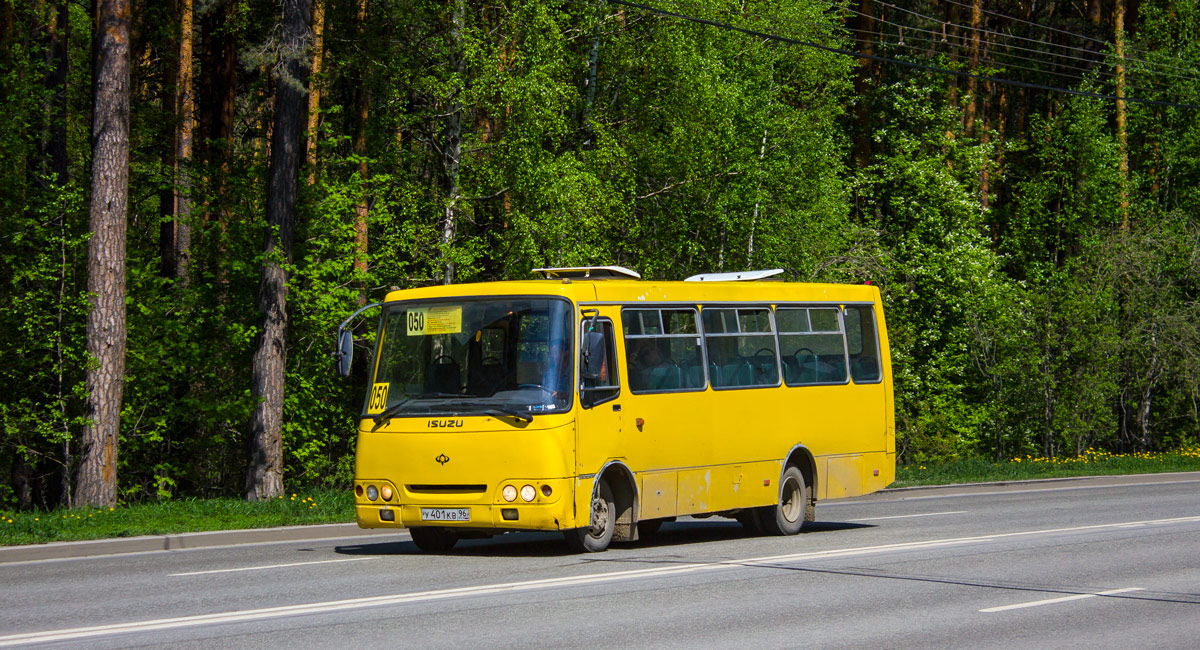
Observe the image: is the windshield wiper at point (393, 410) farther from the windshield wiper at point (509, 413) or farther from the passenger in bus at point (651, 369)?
the passenger in bus at point (651, 369)

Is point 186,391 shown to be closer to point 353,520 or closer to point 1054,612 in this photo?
point 353,520

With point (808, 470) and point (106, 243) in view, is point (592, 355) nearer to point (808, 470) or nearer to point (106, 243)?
point (808, 470)

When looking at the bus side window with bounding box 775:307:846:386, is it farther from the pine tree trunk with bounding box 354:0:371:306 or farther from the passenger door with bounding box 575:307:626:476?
the pine tree trunk with bounding box 354:0:371:306

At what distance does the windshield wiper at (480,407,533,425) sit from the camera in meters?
13.3

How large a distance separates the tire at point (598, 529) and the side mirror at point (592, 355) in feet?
A: 3.90

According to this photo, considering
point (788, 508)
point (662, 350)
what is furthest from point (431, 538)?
point (788, 508)

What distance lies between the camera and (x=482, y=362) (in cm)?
1375

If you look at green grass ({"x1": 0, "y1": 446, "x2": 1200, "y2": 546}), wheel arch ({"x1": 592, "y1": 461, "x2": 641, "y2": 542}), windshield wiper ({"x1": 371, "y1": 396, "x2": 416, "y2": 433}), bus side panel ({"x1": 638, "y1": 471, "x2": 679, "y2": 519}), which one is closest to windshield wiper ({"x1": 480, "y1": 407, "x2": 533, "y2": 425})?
windshield wiper ({"x1": 371, "y1": 396, "x2": 416, "y2": 433})

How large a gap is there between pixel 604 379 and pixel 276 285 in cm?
1232

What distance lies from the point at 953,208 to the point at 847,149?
4.25m

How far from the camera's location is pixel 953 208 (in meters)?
40.9

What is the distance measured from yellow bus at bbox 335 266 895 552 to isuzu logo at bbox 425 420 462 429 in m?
0.01

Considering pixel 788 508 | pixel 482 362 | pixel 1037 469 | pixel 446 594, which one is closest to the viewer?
pixel 446 594

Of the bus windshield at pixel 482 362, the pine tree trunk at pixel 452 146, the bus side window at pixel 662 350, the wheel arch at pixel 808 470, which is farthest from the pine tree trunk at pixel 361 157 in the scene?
the bus windshield at pixel 482 362
